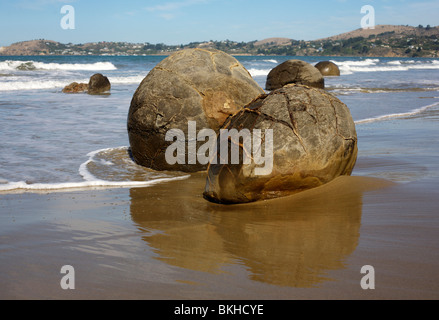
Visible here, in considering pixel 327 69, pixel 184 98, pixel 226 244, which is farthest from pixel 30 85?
pixel 226 244

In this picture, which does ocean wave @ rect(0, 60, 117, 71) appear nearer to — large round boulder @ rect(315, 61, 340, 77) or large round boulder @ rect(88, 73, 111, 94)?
large round boulder @ rect(88, 73, 111, 94)

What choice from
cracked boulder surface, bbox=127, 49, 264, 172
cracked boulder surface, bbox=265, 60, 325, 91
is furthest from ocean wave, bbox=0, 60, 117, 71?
cracked boulder surface, bbox=127, 49, 264, 172

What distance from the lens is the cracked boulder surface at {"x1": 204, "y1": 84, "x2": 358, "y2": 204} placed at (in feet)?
14.7

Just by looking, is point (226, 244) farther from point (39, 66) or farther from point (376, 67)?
point (376, 67)

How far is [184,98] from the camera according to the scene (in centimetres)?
605

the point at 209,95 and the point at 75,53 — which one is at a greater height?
the point at 75,53

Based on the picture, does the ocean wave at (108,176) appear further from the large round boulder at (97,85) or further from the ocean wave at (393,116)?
the large round boulder at (97,85)
